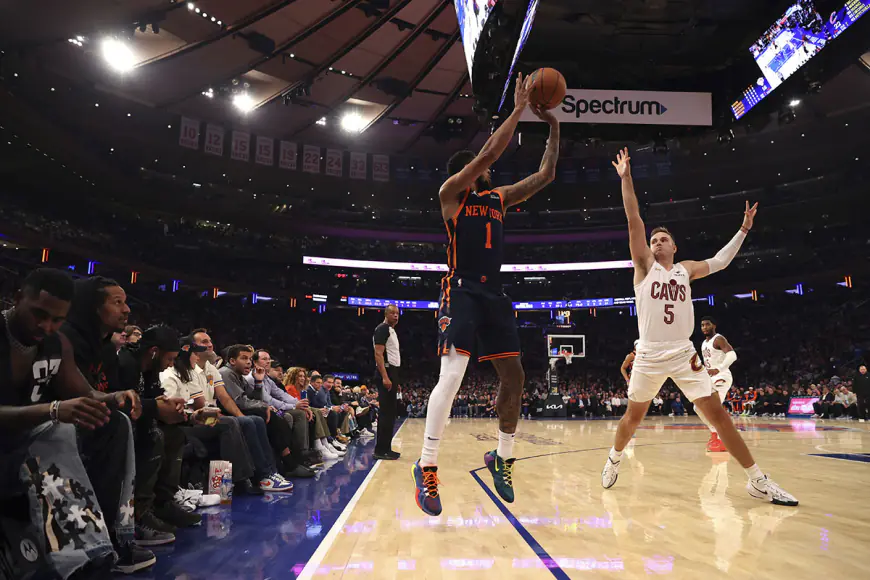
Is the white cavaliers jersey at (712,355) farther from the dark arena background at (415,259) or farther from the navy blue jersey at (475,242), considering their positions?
the navy blue jersey at (475,242)

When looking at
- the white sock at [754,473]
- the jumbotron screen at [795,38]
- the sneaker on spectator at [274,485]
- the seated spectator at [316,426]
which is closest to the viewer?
the white sock at [754,473]

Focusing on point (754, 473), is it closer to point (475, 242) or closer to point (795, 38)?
point (475, 242)

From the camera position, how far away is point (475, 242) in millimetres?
3434

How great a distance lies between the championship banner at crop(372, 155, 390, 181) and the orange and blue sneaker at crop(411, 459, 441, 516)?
25.3m

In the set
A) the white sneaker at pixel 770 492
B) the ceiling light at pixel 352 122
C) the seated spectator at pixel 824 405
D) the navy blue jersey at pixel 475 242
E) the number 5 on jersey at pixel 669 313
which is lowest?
the seated spectator at pixel 824 405

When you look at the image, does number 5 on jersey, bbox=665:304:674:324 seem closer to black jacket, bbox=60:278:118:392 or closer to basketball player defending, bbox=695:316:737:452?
basketball player defending, bbox=695:316:737:452

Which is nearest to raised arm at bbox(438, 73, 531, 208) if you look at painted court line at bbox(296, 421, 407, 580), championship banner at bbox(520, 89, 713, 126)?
painted court line at bbox(296, 421, 407, 580)

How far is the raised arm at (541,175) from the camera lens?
3.65 meters

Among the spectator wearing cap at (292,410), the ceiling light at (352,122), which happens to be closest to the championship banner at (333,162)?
the ceiling light at (352,122)

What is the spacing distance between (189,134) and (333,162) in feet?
21.0

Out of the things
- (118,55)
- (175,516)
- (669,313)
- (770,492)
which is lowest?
(175,516)

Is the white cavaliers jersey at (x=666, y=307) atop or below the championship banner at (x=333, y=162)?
below

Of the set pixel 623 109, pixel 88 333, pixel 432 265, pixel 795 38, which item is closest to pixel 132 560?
pixel 88 333

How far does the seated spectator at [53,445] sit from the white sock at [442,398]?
4.97 feet
